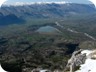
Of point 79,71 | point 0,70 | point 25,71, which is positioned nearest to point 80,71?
point 79,71

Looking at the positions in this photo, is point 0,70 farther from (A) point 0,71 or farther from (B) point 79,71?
(B) point 79,71

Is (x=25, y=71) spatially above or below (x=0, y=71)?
below

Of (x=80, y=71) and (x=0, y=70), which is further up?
(x=0, y=70)

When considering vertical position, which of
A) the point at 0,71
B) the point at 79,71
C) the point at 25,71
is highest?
the point at 0,71

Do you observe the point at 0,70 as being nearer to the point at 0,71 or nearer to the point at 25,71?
the point at 0,71

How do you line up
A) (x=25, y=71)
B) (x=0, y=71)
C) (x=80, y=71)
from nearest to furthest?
(x=0, y=71) < (x=80, y=71) < (x=25, y=71)

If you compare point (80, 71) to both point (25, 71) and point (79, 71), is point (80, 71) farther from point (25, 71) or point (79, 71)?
point (25, 71)

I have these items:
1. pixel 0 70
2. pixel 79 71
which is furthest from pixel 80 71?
pixel 0 70

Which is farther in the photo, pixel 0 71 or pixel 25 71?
pixel 25 71

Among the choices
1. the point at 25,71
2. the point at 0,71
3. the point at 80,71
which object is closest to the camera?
the point at 0,71
